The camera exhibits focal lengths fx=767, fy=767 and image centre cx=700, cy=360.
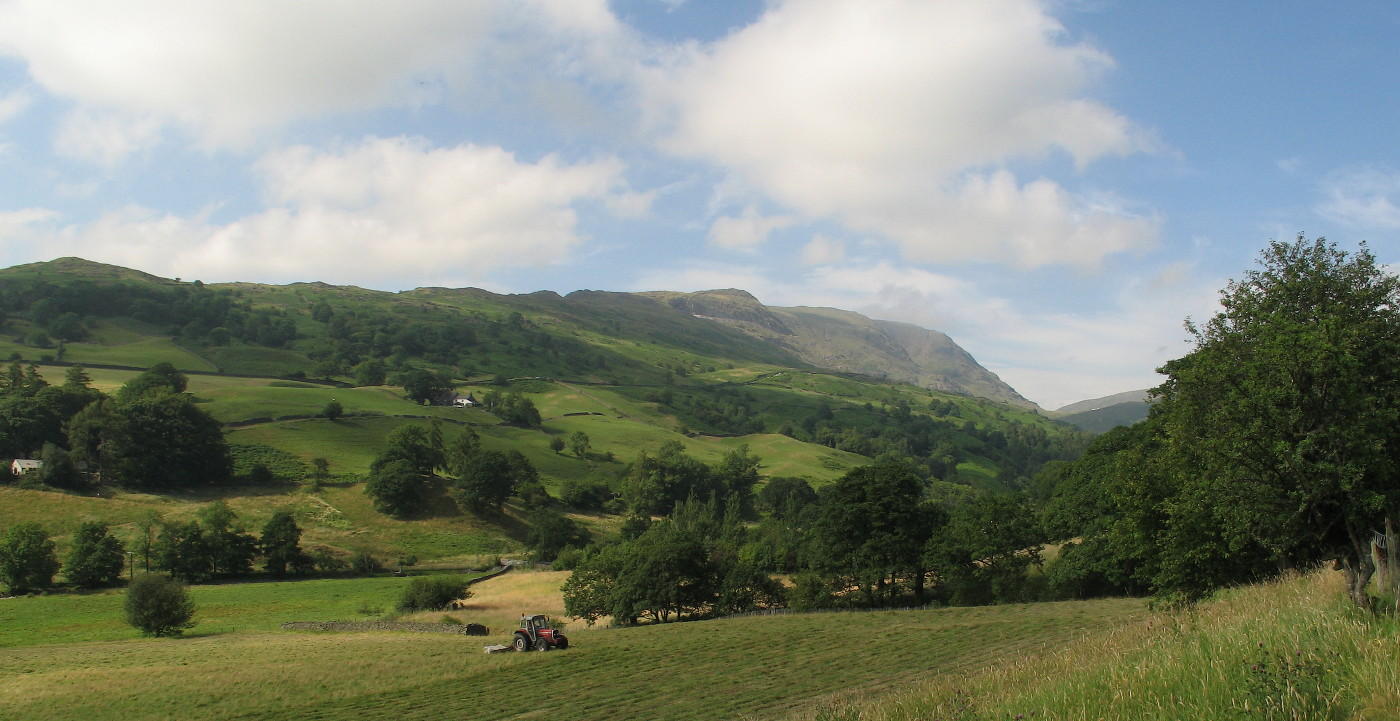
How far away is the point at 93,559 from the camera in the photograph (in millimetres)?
78750

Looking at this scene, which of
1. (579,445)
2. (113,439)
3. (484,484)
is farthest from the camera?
(579,445)

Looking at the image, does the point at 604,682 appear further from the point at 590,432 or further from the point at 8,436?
the point at 590,432

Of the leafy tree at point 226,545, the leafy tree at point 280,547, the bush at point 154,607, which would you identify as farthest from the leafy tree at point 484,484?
the bush at point 154,607

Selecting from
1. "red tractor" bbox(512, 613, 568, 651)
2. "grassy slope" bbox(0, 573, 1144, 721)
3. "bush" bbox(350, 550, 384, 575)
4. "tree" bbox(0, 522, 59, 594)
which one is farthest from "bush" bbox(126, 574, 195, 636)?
"bush" bbox(350, 550, 384, 575)

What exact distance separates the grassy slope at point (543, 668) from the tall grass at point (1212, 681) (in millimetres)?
12058

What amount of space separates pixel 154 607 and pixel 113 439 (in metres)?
69.6

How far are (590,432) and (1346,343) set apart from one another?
17197 cm

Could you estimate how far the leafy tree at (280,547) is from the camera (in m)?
90.8

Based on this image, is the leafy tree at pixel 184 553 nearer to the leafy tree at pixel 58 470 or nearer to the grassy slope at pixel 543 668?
the leafy tree at pixel 58 470

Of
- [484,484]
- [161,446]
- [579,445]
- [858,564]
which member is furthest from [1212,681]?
[579,445]

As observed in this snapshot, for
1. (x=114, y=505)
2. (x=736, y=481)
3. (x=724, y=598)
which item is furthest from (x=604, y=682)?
(x=736, y=481)

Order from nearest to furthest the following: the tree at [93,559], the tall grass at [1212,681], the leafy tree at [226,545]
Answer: the tall grass at [1212,681] < the tree at [93,559] < the leafy tree at [226,545]

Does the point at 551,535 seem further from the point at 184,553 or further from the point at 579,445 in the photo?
the point at 579,445

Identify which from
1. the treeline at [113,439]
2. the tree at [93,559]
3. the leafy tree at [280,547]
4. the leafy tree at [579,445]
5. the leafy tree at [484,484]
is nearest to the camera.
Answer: the tree at [93,559]
